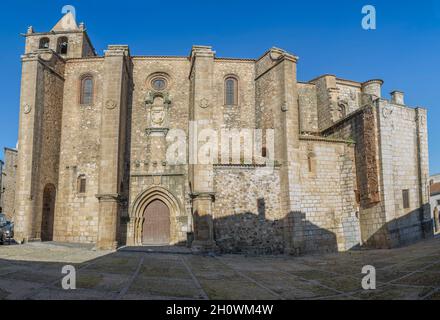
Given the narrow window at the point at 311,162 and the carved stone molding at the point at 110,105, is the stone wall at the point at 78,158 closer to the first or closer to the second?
the carved stone molding at the point at 110,105

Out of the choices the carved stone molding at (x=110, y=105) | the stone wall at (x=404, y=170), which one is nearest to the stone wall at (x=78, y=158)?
the carved stone molding at (x=110, y=105)

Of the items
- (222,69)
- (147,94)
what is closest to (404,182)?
(222,69)

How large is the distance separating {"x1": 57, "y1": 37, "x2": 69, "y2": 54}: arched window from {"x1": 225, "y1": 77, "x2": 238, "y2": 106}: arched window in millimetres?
13490

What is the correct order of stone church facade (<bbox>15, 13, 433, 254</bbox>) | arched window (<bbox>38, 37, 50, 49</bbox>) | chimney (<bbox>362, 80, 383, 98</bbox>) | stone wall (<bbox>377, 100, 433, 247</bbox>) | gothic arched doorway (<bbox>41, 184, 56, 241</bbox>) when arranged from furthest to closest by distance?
1. arched window (<bbox>38, 37, 50, 49</bbox>)
2. chimney (<bbox>362, 80, 383, 98</bbox>)
3. gothic arched doorway (<bbox>41, 184, 56, 241</bbox>)
4. stone church facade (<bbox>15, 13, 433, 254</bbox>)
5. stone wall (<bbox>377, 100, 433, 247</bbox>)

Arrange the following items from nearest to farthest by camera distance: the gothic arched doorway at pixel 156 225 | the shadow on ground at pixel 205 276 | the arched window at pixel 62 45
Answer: the shadow on ground at pixel 205 276, the gothic arched doorway at pixel 156 225, the arched window at pixel 62 45

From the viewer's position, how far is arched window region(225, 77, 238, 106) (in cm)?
1869

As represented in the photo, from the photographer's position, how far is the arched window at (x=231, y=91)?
61.3ft

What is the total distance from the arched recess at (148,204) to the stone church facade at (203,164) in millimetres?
54

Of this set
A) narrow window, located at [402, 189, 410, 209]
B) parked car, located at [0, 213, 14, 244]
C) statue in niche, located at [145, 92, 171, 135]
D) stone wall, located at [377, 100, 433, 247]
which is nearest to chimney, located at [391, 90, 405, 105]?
stone wall, located at [377, 100, 433, 247]

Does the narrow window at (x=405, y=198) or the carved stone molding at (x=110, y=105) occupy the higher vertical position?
the carved stone molding at (x=110, y=105)

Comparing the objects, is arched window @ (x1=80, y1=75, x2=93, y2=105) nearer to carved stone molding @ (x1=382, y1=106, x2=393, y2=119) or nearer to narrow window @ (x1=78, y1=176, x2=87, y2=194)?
narrow window @ (x1=78, y1=176, x2=87, y2=194)

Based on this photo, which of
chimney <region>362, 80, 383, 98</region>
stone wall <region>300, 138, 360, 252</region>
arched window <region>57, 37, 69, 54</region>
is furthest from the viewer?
arched window <region>57, 37, 69, 54</region>

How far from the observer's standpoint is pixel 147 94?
61.0 ft
